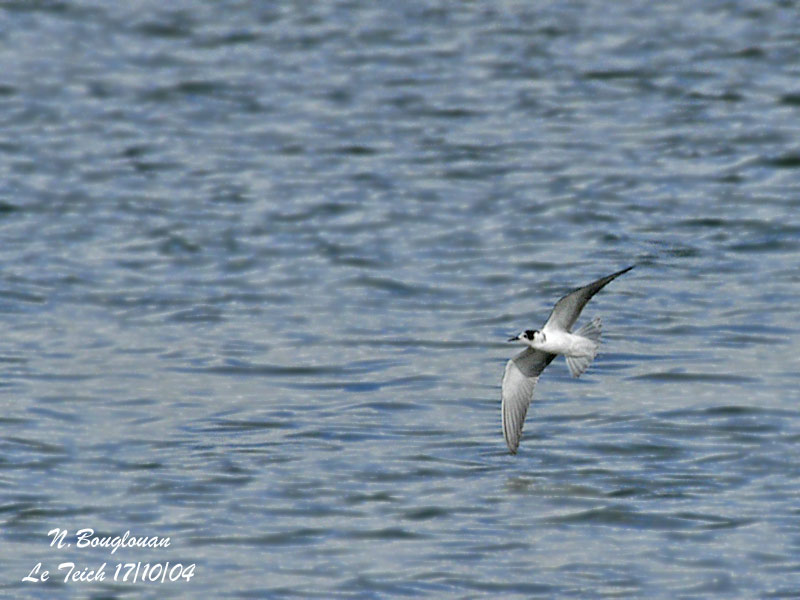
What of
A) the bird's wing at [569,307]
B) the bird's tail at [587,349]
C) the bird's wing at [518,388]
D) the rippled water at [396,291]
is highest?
the bird's wing at [569,307]

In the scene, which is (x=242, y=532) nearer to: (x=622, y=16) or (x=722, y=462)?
(x=722, y=462)

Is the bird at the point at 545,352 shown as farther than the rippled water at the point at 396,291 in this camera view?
Yes

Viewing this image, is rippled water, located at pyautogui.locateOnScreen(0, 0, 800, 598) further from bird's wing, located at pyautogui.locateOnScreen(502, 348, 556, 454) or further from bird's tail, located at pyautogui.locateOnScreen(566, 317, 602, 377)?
bird's tail, located at pyautogui.locateOnScreen(566, 317, 602, 377)

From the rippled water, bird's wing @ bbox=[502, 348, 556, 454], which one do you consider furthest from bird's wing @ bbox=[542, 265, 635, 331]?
the rippled water

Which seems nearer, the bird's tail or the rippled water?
the rippled water

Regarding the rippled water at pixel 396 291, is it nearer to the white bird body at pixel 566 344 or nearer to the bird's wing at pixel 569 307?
the white bird body at pixel 566 344

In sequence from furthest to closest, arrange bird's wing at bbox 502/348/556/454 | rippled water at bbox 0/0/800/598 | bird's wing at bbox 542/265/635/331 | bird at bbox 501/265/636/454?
bird's wing at bbox 502/348/556/454
bird at bbox 501/265/636/454
rippled water at bbox 0/0/800/598
bird's wing at bbox 542/265/635/331

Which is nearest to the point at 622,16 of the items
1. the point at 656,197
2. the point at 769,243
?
the point at 656,197

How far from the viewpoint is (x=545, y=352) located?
10031 millimetres

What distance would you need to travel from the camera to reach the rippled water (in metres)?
9.16

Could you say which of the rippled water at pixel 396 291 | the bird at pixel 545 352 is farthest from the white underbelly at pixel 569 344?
the rippled water at pixel 396 291

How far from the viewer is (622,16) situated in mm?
21234

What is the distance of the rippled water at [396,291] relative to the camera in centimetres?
916

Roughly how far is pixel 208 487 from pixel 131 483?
0.47 metres
